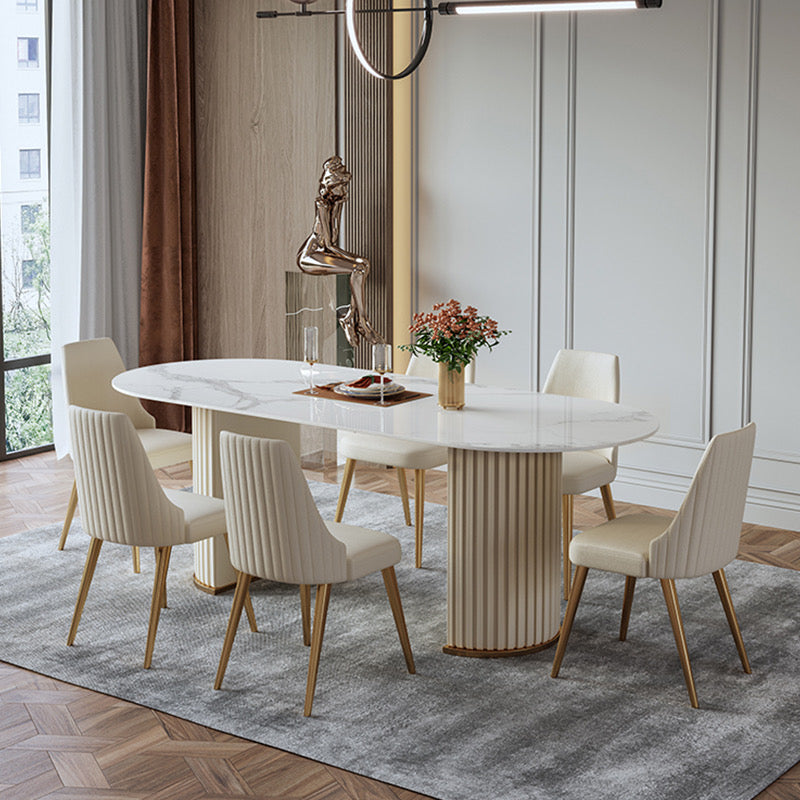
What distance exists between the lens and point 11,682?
12.7ft

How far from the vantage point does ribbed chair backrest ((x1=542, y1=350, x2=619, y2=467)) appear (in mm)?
4801

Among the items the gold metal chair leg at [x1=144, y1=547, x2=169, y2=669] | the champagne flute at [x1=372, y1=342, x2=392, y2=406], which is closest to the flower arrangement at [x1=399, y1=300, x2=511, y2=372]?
the champagne flute at [x1=372, y1=342, x2=392, y2=406]

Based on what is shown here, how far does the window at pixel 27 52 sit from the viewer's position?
20.9 feet

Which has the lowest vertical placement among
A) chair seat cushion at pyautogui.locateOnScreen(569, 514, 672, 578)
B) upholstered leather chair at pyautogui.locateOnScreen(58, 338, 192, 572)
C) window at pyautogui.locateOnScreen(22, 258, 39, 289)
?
chair seat cushion at pyautogui.locateOnScreen(569, 514, 672, 578)

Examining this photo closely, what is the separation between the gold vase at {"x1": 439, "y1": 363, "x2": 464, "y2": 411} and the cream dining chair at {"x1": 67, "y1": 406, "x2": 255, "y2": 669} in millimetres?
853

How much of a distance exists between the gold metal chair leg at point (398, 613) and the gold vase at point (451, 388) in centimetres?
67

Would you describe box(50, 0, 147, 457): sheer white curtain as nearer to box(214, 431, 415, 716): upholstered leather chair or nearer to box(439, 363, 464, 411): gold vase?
box(439, 363, 464, 411): gold vase

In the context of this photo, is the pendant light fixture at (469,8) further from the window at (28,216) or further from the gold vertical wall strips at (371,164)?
the window at (28,216)

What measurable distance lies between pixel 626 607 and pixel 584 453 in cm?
77

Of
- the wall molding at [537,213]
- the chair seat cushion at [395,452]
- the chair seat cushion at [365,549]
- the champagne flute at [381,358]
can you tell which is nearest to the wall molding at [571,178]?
the wall molding at [537,213]

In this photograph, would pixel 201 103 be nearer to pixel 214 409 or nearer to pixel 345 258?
pixel 345 258

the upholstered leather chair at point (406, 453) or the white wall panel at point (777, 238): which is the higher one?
the white wall panel at point (777, 238)

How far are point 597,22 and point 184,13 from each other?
234 cm

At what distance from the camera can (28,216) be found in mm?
6531
